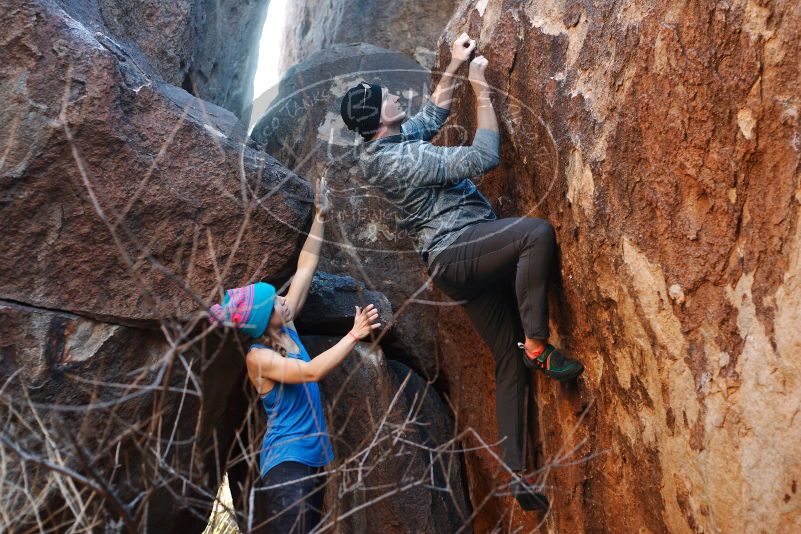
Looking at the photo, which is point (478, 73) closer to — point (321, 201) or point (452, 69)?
point (452, 69)

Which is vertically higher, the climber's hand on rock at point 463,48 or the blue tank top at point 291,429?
the climber's hand on rock at point 463,48

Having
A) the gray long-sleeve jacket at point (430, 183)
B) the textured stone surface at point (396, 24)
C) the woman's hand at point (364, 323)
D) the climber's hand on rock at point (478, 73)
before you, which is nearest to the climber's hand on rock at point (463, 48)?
the climber's hand on rock at point (478, 73)

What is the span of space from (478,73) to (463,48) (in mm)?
218

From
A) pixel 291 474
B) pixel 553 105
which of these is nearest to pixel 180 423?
pixel 291 474

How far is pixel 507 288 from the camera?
13.7 feet

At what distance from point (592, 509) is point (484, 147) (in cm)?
174

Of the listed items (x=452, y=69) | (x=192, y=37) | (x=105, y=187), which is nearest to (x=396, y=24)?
(x=192, y=37)

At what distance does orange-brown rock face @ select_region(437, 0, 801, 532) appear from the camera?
9.98 feet

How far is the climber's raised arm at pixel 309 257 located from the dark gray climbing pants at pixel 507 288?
1.88ft

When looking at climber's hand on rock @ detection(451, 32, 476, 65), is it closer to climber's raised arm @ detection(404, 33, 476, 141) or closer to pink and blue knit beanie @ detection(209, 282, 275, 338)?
climber's raised arm @ detection(404, 33, 476, 141)

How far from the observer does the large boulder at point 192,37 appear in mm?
4914

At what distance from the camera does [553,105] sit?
3.90 meters

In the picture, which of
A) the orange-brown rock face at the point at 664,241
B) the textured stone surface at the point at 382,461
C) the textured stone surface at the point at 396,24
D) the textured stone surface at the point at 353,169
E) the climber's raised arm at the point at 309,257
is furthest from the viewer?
the textured stone surface at the point at 396,24

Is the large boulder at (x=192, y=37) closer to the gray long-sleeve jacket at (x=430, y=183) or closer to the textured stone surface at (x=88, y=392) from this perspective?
the gray long-sleeve jacket at (x=430, y=183)
